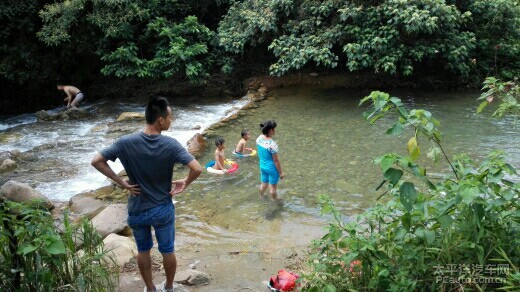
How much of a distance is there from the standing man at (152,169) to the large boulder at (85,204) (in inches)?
134

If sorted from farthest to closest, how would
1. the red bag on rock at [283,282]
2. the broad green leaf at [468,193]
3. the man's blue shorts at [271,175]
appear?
the man's blue shorts at [271,175] < the red bag on rock at [283,282] < the broad green leaf at [468,193]

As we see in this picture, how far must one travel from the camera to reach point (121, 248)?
5.76 meters

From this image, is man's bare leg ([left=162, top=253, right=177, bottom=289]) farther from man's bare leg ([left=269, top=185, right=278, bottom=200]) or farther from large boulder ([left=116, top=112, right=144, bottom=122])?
large boulder ([left=116, top=112, right=144, bottom=122])

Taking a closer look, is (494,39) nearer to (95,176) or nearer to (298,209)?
(298,209)

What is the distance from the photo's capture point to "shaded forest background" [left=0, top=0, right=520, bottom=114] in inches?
531

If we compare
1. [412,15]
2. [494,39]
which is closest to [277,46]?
[412,15]

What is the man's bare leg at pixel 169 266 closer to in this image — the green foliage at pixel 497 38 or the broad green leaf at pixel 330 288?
the broad green leaf at pixel 330 288

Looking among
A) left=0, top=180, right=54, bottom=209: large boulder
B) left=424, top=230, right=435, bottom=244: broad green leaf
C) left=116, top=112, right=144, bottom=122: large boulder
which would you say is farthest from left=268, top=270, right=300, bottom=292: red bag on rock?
left=116, top=112, right=144, bottom=122: large boulder

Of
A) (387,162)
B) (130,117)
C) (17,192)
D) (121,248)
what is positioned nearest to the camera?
(387,162)

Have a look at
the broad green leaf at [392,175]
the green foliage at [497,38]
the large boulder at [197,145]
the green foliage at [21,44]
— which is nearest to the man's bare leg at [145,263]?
the broad green leaf at [392,175]

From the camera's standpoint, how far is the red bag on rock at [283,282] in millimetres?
4637

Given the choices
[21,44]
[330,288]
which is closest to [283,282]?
[330,288]

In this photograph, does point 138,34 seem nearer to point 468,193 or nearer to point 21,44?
point 21,44

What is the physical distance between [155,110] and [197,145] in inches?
245
